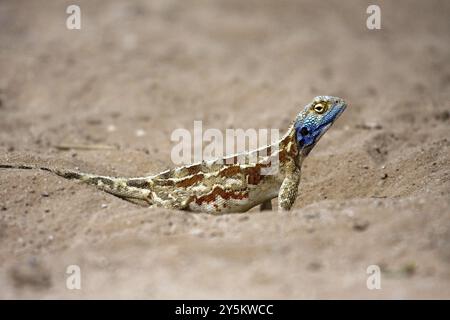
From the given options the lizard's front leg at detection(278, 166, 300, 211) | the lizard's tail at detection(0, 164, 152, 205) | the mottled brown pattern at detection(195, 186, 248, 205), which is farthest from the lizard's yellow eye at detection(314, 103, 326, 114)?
the lizard's tail at detection(0, 164, 152, 205)

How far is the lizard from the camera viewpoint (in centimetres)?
763

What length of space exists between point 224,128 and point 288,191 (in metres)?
4.63

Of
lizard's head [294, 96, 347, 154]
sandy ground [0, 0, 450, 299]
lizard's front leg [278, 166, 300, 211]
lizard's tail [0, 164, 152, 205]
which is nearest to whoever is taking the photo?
sandy ground [0, 0, 450, 299]

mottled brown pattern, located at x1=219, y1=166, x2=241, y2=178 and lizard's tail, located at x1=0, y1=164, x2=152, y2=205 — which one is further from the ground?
mottled brown pattern, located at x1=219, y1=166, x2=241, y2=178

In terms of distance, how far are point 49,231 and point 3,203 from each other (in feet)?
2.88

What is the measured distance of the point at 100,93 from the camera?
46.5ft

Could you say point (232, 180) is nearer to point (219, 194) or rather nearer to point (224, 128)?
point (219, 194)

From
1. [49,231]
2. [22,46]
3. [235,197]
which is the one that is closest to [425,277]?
[235,197]

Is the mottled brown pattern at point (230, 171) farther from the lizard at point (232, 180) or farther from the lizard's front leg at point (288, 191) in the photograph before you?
the lizard's front leg at point (288, 191)

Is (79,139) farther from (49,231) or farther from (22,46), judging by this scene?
(22,46)

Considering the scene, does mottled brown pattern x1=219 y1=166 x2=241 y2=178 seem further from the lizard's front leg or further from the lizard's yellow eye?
the lizard's yellow eye

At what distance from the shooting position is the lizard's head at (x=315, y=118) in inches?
309

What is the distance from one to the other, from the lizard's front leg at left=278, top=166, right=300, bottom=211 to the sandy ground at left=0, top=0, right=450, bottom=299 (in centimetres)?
55

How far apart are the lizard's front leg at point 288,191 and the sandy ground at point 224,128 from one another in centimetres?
55
